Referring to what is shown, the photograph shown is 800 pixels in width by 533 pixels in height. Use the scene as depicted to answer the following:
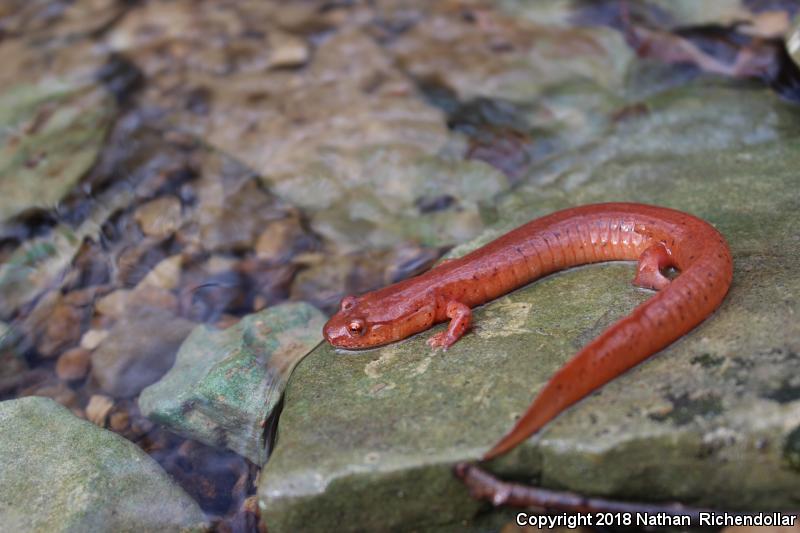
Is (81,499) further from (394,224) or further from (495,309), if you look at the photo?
(394,224)

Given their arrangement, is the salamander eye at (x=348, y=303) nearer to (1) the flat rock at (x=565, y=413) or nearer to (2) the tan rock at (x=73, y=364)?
(1) the flat rock at (x=565, y=413)

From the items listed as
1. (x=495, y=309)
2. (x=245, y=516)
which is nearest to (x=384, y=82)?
(x=495, y=309)

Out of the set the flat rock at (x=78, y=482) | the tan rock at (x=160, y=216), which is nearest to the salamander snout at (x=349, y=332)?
the flat rock at (x=78, y=482)

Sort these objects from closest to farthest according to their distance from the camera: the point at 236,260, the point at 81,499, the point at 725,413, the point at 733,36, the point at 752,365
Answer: the point at 725,413
the point at 752,365
the point at 81,499
the point at 236,260
the point at 733,36

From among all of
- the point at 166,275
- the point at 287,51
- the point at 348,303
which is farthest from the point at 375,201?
the point at 287,51

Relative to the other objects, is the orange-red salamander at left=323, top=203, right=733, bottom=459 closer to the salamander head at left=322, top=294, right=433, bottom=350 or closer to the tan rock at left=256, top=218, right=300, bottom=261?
the salamander head at left=322, top=294, right=433, bottom=350
